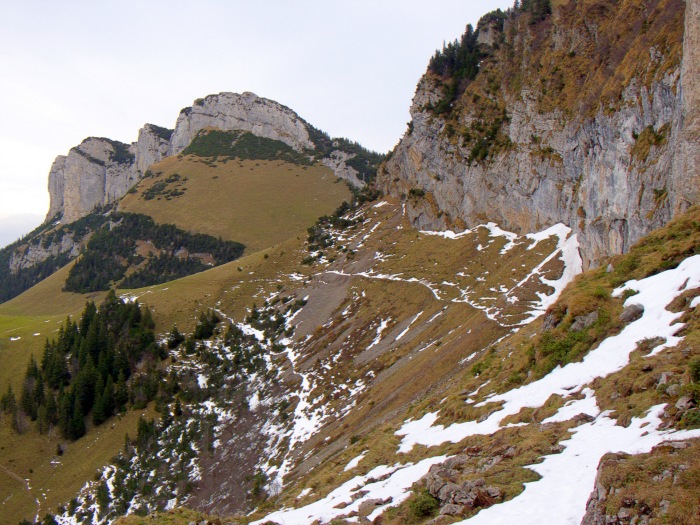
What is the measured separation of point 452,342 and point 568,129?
31.7m

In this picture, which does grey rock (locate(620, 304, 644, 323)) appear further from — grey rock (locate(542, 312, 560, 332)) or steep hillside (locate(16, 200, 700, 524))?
grey rock (locate(542, 312, 560, 332))

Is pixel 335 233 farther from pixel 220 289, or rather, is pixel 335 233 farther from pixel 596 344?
pixel 596 344

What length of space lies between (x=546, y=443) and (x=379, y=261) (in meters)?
72.4

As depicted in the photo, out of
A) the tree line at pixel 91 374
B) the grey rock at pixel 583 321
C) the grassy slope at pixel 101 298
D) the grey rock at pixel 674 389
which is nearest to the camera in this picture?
the grey rock at pixel 674 389

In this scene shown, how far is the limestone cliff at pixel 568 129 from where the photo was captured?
115 ft

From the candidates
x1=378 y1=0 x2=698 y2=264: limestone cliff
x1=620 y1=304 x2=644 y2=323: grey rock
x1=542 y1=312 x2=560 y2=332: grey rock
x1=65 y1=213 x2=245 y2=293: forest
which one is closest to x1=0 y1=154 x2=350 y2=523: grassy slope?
x1=65 y1=213 x2=245 y2=293: forest

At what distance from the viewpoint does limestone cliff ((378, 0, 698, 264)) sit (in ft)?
115

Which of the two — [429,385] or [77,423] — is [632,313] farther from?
[77,423]

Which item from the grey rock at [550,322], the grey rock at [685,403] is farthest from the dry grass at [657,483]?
the grey rock at [550,322]

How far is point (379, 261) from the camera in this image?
278 feet

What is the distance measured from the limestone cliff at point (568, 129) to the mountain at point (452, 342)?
0.33 metres

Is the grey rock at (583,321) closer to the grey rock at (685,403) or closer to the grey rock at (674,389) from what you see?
the grey rock at (674,389)

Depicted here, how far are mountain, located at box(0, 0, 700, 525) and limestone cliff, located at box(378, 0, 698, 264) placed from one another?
1.09 ft

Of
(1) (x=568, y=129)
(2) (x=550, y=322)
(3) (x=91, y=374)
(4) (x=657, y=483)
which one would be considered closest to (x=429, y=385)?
(2) (x=550, y=322)
